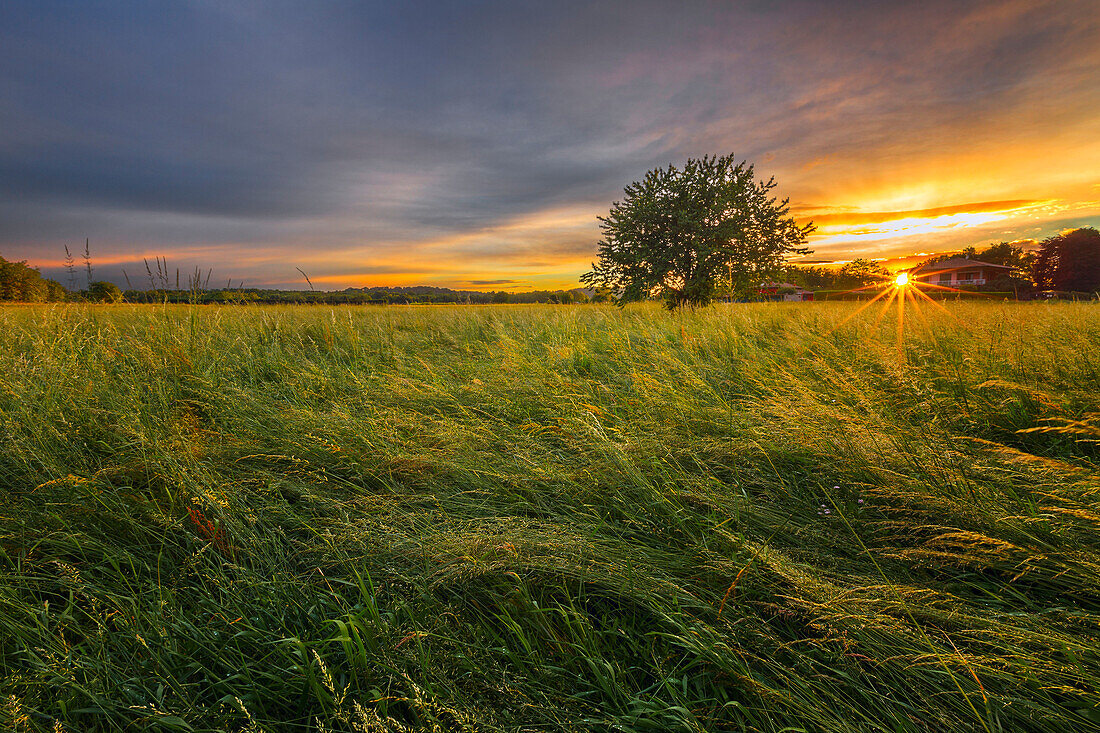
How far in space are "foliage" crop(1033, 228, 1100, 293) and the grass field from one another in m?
50.8

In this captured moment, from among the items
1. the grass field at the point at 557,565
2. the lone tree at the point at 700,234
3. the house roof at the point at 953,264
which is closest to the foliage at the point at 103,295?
the grass field at the point at 557,565

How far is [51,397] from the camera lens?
8.36 feet

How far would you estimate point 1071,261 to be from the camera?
3381 cm

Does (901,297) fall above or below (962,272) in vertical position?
below

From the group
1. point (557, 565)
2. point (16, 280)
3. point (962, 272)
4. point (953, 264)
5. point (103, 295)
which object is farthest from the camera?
point (953, 264)

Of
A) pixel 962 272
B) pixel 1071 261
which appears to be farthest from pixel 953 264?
pixel 1071 261

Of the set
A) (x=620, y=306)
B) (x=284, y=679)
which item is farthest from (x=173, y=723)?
(x=620, y=306)

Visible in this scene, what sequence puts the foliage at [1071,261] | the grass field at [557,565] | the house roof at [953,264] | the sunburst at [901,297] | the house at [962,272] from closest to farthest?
the grass field at [557,565], the sunburst at [901,297], the foliage at [1071,261], the house at [962,272], the house roof at [953,264]

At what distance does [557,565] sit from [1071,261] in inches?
2182

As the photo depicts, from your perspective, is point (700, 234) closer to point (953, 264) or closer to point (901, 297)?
point (901, 297)

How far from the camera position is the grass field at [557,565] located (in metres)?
1.02

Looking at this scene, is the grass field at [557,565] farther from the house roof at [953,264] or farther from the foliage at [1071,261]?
the house roof at [953,264]

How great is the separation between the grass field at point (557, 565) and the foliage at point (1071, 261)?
50849 millimetres

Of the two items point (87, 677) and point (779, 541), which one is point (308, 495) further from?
point (779, 541)
